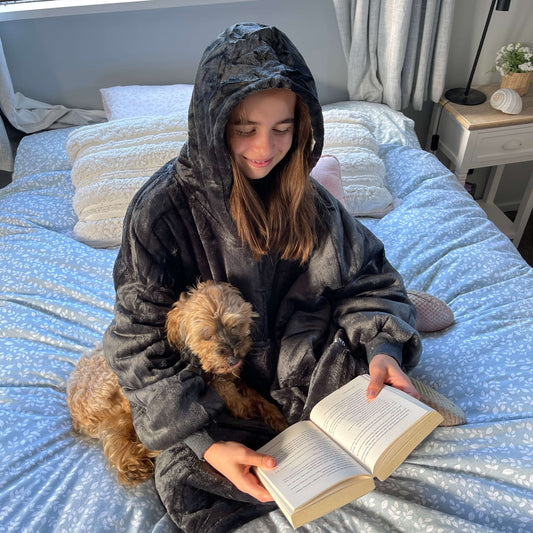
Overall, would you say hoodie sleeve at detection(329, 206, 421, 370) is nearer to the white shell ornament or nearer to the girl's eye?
the girl's eye

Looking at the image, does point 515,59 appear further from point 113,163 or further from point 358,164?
point 113,163

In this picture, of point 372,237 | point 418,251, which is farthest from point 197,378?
point 418,251

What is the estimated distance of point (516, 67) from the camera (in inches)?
84.9

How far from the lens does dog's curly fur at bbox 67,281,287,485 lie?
0.84 meters

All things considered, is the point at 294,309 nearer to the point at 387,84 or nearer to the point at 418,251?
the point at 418,251

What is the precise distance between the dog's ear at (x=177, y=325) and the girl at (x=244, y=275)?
33mm

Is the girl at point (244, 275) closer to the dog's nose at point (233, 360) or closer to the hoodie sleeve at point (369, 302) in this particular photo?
the hoodie sleeve at point (369, 302)

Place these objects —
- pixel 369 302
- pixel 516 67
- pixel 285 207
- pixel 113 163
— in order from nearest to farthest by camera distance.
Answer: pixel 285 207 → pixel 369 302 → pixel 113 163 → pixel 516 67

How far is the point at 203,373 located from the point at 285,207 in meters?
0.39

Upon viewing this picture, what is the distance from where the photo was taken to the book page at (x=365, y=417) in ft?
2.56

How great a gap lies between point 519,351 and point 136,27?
2115mm

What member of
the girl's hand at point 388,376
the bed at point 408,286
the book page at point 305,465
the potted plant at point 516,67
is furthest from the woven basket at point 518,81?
the book page at point 305,465

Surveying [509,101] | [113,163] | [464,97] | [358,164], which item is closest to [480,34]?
[464,97]

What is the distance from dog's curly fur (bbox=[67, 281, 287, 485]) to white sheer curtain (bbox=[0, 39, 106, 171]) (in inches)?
57.6
